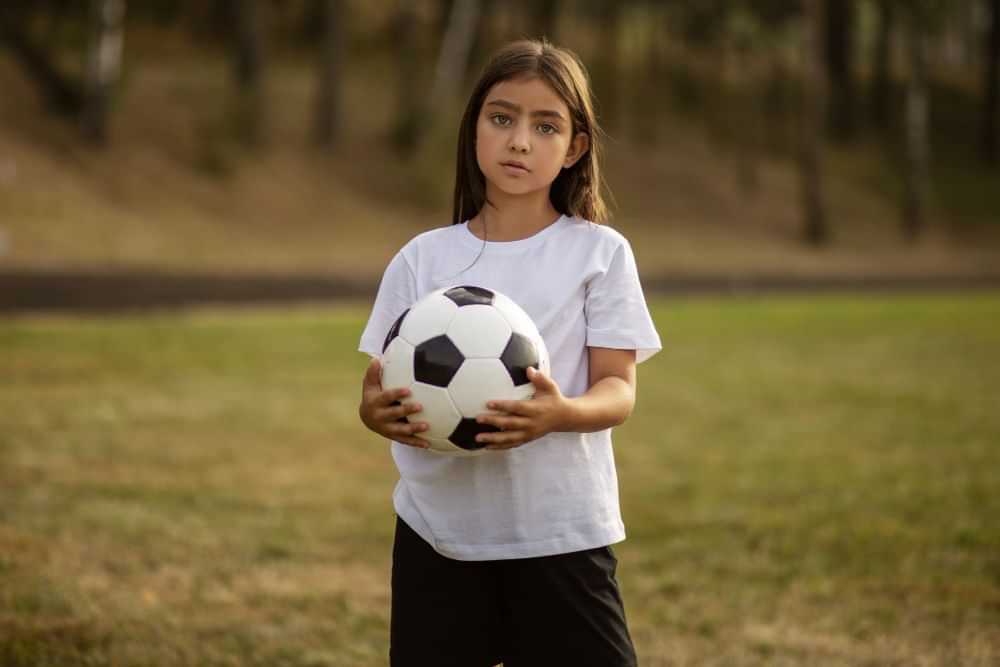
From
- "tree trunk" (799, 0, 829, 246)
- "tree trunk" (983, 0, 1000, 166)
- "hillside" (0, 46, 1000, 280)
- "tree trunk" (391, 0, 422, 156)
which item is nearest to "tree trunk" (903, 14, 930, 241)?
"hillside" (0, 46, 1000, 280)

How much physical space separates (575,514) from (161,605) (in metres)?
2.30

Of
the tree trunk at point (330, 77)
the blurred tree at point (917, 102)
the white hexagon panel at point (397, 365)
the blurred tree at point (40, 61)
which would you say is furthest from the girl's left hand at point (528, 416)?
the blurred tree at point (917, 102)

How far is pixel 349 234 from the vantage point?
1012 inches

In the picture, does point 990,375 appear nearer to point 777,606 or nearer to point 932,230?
point 777,606

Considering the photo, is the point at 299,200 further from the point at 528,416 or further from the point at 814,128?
the point at 528,416

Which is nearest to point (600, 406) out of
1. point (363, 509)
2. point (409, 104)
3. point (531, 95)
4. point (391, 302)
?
point (391, 302)

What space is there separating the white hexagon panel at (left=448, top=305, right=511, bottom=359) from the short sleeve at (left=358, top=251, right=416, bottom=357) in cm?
32

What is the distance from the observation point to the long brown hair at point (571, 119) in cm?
277

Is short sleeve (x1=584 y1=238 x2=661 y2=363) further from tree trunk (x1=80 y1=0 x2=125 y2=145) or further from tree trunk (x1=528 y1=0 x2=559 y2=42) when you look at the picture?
tree trunk (x1=528 y1=0 x2=559 y2=42)

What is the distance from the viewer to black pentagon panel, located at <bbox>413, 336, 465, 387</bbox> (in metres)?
2.60

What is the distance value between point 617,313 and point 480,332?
1.14ft

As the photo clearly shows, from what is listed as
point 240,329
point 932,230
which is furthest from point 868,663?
point 932,230

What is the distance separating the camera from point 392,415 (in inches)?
103

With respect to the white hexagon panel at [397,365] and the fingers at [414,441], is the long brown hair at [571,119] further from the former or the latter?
the fingers at [414,441]
